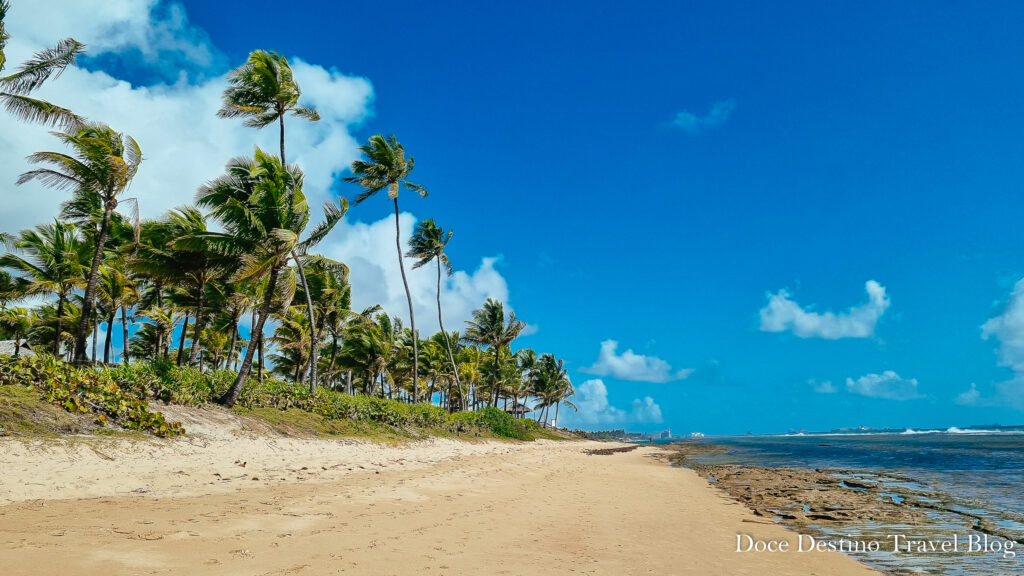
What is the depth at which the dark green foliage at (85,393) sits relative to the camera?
33.9 ft

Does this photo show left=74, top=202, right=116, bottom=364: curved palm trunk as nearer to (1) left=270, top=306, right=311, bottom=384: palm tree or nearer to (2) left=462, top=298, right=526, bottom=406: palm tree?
(1) left=270, top=306, right=311, bottom=384: palm tree

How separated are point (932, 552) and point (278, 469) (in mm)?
11894

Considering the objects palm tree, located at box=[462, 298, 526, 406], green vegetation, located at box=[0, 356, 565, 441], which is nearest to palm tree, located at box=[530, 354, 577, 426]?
palm tree, located at box=[462, 298, 526, 406]

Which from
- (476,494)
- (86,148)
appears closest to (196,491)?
(476,494)

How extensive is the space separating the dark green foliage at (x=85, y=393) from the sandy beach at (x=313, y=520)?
88cm

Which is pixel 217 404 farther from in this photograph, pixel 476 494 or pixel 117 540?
pixel 117 540

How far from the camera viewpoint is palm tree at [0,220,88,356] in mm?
23031

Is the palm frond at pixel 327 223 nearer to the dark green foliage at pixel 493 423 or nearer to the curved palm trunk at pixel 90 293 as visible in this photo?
the curved palm trunk at pixel 90 293

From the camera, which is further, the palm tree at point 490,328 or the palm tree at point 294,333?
the palm tree at point 490,328

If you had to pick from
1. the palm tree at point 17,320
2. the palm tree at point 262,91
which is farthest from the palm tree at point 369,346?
the palm tree at point 17,320

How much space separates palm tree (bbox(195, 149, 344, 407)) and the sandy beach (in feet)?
17.4

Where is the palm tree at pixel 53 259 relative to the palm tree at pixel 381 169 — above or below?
below

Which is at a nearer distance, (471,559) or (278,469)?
(471,559)

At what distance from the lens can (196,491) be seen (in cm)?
819
